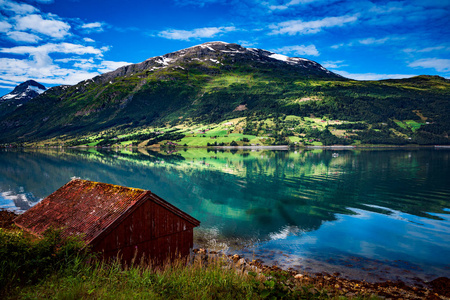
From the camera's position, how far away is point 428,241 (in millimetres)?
24969

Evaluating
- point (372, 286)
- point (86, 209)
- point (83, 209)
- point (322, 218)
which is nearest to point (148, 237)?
point (86, 209)

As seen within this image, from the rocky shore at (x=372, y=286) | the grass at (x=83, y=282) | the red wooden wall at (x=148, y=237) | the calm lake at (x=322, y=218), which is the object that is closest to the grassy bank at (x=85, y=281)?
the grass at (x=83, y=282)

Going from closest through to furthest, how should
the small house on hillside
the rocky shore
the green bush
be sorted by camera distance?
the green bush < the small house on hillside < the rocky shore

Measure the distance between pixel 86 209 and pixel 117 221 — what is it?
2.93 metres

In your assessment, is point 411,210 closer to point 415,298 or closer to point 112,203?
point 415,298

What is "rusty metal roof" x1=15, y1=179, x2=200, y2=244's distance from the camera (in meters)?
13.3

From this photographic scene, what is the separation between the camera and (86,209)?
→ 1485 cm

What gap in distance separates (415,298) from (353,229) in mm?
14364

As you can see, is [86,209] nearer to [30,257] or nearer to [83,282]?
[30,257]

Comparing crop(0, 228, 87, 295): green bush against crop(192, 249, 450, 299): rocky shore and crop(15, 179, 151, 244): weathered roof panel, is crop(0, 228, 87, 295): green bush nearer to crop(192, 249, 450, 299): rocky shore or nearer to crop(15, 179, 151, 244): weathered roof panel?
crop(15, 179, 151, 244): weathered roof panel

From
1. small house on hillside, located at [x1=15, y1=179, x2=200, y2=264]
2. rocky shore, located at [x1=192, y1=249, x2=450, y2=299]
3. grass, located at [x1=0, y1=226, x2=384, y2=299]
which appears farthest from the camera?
rocky shore, located at [x1=192, y1=249, x2=450, y2=299]

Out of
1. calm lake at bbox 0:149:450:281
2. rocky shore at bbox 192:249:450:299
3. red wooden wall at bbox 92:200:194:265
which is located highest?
red wooden wall at bbox 92:200:194:265

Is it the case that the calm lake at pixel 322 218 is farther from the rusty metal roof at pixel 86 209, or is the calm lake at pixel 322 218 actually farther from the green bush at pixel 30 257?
the green bush at pixel 30 257

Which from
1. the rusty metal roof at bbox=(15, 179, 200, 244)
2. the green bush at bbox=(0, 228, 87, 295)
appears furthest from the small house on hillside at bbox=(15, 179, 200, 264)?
the green bush at bbox=(0, 228, 87, 295)
